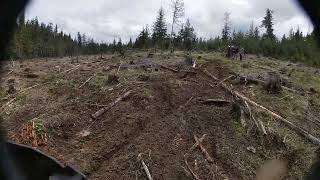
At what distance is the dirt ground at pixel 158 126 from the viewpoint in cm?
1420

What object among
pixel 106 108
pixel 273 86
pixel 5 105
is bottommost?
pixel 5 105

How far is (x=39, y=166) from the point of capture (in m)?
2.57

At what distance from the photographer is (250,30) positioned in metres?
96.4

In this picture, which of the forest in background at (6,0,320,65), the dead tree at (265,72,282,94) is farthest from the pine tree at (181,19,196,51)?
the dead tree at (265,72,282,94)

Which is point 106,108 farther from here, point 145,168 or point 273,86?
point 273,86

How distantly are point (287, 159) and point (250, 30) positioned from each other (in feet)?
273

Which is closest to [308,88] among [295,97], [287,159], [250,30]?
[295,97]

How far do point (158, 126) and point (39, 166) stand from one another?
45.0ft

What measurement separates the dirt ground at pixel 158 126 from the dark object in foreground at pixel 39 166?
10.7 m

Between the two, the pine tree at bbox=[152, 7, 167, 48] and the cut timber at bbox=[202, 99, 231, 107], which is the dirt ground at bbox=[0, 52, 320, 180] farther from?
the pine tree at bbox=[152, 7, 167, 48]

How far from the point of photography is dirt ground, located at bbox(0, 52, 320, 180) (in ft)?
46.6

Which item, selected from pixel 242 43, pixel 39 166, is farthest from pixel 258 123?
pixel 242 43

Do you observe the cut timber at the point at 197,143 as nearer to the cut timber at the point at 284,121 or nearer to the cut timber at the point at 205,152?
the cut timber at the point at 205,152

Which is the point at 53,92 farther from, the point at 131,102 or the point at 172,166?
the point at 172,166
